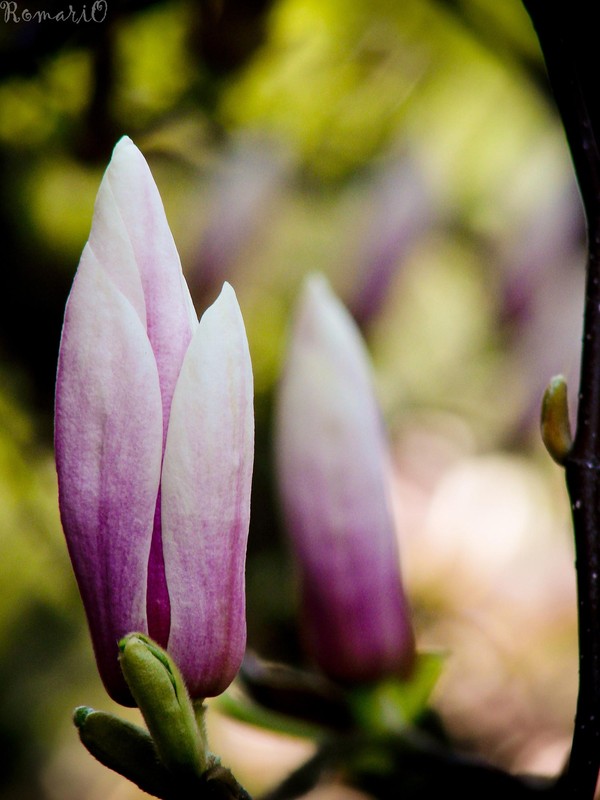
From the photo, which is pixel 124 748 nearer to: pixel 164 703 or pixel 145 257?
pixel 164 703

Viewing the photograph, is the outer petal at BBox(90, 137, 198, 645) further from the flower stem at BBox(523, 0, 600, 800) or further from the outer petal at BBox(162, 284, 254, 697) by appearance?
the flower stem at BBox(523, 0, 600, 800)

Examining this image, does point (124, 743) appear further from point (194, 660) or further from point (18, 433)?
point (18, 433)

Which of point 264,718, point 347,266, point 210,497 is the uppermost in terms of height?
point 347,266

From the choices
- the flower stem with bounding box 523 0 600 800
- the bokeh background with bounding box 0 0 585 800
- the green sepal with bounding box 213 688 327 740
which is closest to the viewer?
the flower stem with bounding box 523 0 600 800

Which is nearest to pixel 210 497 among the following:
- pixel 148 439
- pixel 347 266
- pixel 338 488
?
pixel 148 439

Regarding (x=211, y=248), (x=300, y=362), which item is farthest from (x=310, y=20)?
(x=300, y=362)

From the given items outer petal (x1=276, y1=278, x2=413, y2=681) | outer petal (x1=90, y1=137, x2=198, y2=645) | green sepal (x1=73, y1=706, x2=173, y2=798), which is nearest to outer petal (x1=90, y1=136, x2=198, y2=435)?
outer petal (x1=90, y1=137, x2=198, y2=645)
